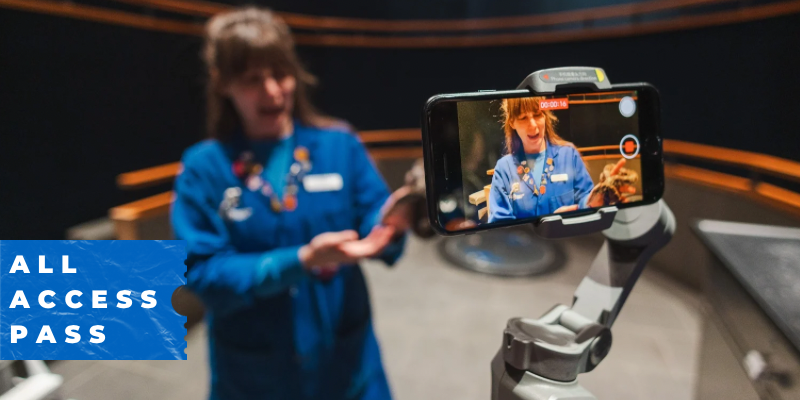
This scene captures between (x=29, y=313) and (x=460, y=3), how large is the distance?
0.69m

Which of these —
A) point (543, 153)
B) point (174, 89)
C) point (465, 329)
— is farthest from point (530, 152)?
point (174, 89)

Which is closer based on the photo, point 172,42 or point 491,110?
point 491,110

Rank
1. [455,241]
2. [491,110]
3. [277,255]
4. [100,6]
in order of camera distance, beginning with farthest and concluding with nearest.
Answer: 1. [455,241]
2. [100,6]
3. [277,255]
4. [491,110]

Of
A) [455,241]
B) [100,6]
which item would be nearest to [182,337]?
[100,6]

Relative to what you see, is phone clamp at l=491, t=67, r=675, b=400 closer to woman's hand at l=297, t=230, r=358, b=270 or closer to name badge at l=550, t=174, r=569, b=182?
name badge at l=550, t=174, r=569, b=182

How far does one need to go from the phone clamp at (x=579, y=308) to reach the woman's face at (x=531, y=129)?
2 centimetres

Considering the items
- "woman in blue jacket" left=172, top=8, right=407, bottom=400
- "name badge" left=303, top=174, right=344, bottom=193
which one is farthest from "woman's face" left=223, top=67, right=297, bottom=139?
"name badge" left=303, top=174, right=344, bottom=193

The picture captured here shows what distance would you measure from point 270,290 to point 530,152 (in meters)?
0.51

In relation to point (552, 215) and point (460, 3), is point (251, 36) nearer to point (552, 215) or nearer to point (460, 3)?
point (460, 3)

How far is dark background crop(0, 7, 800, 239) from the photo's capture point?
49 cm

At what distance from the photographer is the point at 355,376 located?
0.74m

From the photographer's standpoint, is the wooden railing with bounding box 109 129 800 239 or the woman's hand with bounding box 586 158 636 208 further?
the wooden railing with bounding box 109 129 800 239

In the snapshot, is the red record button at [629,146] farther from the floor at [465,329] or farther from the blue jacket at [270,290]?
the blue jacket at [270,290]
